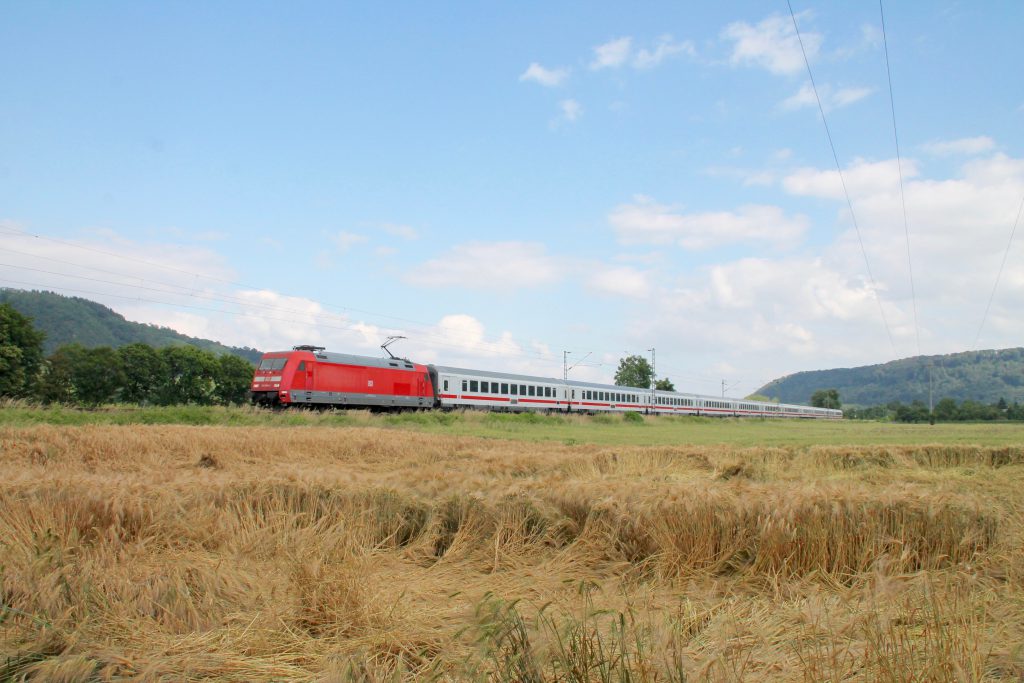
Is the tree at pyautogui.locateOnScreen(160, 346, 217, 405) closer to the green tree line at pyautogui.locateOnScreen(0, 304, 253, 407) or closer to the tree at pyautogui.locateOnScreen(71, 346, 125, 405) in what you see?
the green tree line at pyautogui.locateOnScreen(0, 304, 253, 407)

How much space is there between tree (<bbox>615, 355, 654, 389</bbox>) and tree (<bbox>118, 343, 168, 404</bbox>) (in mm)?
82151

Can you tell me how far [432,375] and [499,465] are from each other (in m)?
39.9

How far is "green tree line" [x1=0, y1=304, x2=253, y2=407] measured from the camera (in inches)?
2625

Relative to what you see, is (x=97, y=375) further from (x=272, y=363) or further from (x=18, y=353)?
(x=272, y=363)

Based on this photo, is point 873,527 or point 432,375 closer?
point 873,527

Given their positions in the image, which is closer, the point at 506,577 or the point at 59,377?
the point at 506,577

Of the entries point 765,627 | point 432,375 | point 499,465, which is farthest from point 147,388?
point 765,627

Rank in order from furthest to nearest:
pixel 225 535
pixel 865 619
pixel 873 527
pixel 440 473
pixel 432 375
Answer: pixel 432 375 < pixel 440 473 < pixel 225 535 < pixel 873 527 < pixel 865 619

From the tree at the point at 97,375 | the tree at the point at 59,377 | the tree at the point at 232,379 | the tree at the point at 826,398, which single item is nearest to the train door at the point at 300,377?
the tree at the point at 59,377

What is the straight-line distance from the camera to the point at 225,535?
586cm

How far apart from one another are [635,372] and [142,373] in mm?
86705

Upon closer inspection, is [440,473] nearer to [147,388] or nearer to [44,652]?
[44,652]

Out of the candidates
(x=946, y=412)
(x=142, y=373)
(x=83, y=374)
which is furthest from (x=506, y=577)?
(x=142, y=373)

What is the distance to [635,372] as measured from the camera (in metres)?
134
